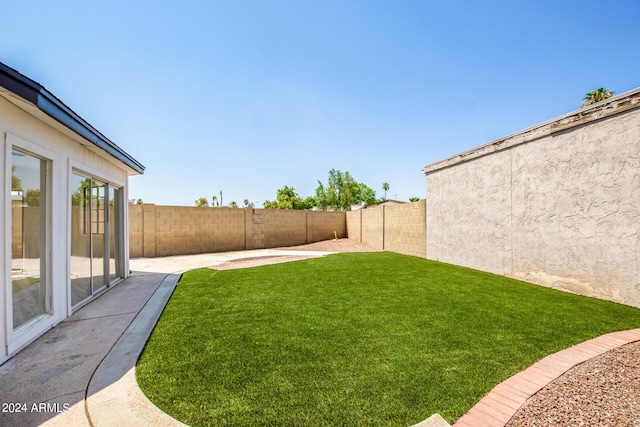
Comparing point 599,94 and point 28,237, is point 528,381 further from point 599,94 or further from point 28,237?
point 599,94

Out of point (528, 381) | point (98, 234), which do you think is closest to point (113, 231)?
point (98, 234)

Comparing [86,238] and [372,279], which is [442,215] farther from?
[86,238]

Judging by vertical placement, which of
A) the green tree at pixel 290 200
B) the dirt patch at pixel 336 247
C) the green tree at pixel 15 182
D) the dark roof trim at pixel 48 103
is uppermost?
the green tree at pixel 290 200

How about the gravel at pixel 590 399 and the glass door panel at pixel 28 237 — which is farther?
the glass door panel at pixel 28 237

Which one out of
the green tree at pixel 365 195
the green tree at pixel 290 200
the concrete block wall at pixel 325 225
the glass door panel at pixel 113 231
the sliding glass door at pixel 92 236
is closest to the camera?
the sliding glass door at pixel 92 236

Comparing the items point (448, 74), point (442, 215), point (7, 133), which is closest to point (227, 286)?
point (7, 133)

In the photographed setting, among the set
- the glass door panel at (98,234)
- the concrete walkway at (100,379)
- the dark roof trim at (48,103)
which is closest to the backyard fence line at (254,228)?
the glass door panel at (98,234)

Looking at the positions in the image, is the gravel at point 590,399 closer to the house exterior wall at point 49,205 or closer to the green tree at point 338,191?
the house exterior wall at point 49,205

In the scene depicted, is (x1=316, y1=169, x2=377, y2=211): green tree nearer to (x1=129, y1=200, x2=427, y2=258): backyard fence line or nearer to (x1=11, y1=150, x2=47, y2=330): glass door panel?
(x1=129, y1=200, x2=427, y2=258): backyard fence line

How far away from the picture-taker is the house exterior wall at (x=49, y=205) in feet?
10.5

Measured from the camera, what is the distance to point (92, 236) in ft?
18.7

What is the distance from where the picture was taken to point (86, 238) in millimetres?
5418

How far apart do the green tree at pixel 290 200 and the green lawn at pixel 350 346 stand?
163ft

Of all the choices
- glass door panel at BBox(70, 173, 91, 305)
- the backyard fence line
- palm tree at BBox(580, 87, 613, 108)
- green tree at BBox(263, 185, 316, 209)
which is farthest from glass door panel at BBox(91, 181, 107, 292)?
green tree at BBox(263, 185, 316, 209)
